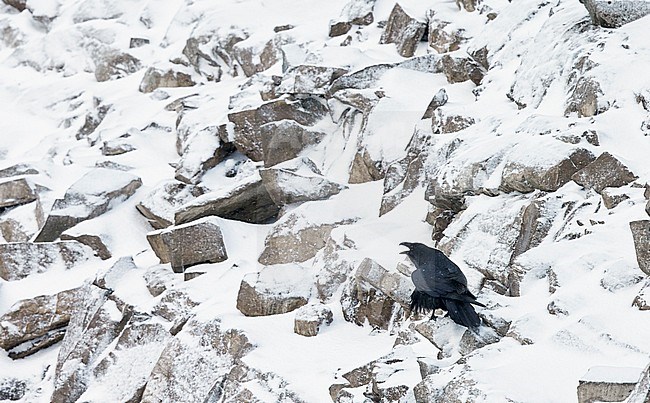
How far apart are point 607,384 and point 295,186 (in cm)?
885

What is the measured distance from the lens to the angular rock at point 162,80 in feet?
75.9

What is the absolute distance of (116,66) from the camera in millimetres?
25641

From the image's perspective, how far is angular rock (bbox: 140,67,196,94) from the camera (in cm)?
2314

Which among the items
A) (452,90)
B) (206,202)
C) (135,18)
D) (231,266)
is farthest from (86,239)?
(135,18)

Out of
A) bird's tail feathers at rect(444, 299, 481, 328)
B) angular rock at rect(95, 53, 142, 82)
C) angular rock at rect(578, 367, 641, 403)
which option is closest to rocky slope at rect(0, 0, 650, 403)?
angular rock at rect(578, 367, 641, 403)

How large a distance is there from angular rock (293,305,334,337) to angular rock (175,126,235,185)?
630 centimetres

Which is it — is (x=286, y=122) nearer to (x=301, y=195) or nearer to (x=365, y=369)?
(x=301, y=195)

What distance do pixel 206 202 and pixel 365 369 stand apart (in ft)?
22.0

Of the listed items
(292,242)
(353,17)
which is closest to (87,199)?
(292,242)

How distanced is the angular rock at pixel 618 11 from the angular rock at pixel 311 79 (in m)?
5.71

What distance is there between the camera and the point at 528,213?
1006cm

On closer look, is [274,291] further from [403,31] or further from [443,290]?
[403,31]

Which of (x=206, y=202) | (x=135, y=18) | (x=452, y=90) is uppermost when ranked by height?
(x=452, y=90)

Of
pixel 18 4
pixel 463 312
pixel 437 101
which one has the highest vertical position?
pixel 463 312
